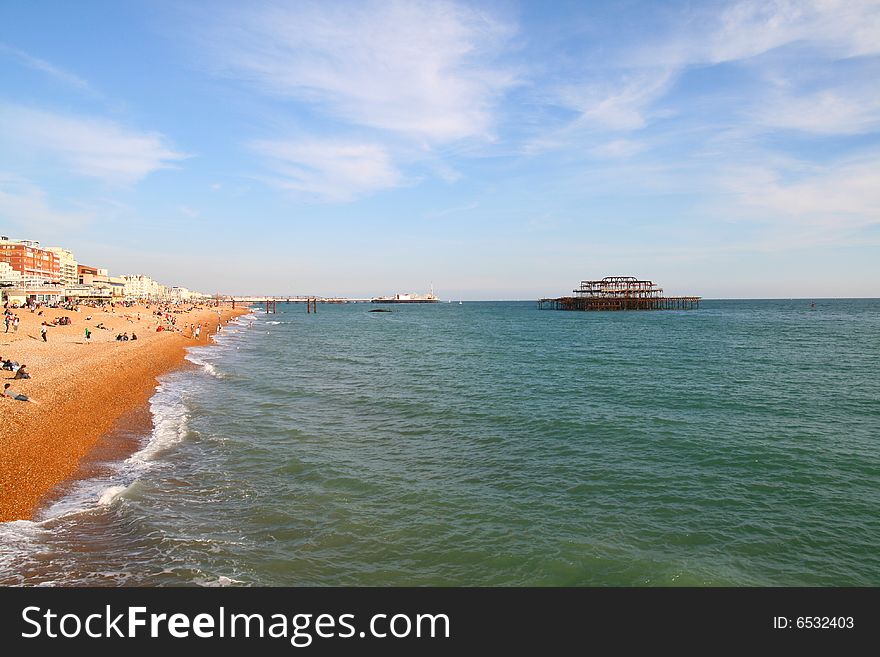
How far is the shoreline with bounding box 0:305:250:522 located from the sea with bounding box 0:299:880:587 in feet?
2.37

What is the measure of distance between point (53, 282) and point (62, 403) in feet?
249

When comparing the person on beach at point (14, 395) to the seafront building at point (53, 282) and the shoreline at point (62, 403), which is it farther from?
the seafront building at point (53, 282)

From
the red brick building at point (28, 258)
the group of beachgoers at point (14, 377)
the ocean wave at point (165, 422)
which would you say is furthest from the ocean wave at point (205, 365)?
the red brick building at point (28, 258)

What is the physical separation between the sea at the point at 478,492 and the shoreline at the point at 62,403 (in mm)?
723

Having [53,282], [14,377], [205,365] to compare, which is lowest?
[205,365]

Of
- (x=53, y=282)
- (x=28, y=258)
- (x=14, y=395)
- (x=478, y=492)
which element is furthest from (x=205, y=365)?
(x=28, y=258)

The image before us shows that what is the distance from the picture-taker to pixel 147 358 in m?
31.8

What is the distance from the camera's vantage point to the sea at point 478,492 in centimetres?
892

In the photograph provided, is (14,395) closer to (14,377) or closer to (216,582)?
(14,377)

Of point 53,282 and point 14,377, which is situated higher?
point 53,282

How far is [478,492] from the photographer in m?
12.4
